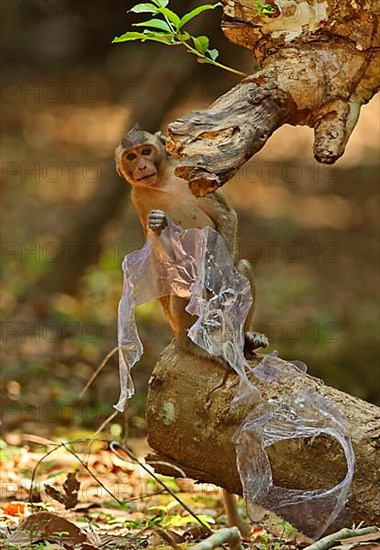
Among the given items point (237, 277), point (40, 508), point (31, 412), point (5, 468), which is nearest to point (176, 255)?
point (237, 277)

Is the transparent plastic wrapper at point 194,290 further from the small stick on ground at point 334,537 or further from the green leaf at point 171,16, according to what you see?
the green leaf at point 171,16

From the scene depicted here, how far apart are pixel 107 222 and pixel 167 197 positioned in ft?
15.2

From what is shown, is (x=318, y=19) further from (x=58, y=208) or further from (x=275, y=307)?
(x=58, y=208)

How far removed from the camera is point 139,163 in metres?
5.02

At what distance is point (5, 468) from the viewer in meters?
5.85

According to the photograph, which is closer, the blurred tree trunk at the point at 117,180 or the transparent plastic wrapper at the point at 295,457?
the transparent plastic wrapper at the point at 295,457

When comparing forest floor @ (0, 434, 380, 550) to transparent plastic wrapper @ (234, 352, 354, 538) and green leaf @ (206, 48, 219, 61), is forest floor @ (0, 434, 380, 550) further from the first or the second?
green leaf @ (206, 48, 219, 61)

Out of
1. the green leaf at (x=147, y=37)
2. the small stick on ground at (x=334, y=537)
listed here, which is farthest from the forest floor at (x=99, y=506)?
the green leaf at (x=147, y=37)

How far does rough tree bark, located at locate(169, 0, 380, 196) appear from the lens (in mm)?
3850

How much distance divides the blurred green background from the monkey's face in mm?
2247

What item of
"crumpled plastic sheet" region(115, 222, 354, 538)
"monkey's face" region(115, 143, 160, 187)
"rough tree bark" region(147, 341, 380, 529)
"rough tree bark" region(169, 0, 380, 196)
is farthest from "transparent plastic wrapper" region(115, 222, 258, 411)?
"rough tree bark" region(169, 0, 380, 196)

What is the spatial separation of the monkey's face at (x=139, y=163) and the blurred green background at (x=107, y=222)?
88.5 inches

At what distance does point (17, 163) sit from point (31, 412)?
8.31m

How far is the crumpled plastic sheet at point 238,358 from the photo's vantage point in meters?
4.04
